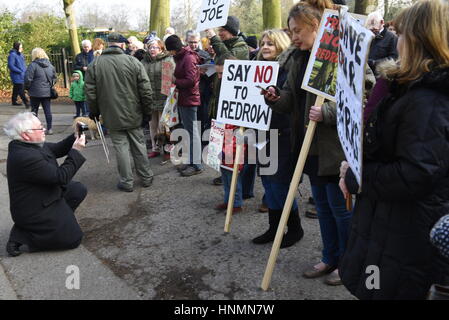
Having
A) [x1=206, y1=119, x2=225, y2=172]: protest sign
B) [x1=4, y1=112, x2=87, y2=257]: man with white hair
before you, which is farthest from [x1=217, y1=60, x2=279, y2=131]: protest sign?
[x1=4, y1=112, x2=87, y2=257]: man with white hair

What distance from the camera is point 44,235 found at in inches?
142

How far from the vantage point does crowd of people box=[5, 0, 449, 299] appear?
1687 mm

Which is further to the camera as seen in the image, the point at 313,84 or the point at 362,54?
the point at 313,84

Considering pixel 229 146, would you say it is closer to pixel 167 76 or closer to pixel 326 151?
pixel 326 151

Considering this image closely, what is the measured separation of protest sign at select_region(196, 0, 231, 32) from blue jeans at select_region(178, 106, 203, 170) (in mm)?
1613

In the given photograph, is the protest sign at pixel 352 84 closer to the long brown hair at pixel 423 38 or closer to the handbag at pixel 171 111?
the long brown hair at pixel 423 38

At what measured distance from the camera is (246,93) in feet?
12.1

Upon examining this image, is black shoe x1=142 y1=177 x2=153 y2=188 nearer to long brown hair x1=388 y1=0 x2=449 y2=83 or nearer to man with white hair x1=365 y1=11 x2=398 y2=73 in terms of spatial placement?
man with white hair x1=365 y1=11 x2=398 y2=73

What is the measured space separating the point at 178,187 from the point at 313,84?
3044 millimetres

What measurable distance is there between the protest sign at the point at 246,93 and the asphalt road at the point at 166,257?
110 cm

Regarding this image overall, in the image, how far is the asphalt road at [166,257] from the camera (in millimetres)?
3014

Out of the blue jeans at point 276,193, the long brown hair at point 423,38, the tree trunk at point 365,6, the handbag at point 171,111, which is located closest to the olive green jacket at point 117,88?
the handbag at point 171,111
